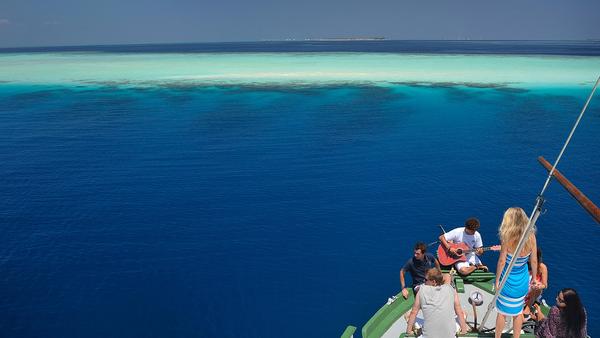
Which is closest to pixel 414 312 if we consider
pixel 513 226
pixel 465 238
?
pixel 513 226

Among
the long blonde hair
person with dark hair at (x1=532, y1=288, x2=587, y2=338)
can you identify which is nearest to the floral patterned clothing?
person with dark hair at (x1=532, y1=288, x2=587, y2=338)

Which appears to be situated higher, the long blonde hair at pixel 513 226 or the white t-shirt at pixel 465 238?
the long blonde hair at pixel 513 226

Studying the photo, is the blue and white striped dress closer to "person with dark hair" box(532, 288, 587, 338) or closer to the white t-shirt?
"person with dark hair" box(532, 288, 587, 338)

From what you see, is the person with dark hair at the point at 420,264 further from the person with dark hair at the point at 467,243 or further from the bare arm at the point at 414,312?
the bare arm at the point at 414,312

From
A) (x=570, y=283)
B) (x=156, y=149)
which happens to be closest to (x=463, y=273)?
(x=570, y=283)

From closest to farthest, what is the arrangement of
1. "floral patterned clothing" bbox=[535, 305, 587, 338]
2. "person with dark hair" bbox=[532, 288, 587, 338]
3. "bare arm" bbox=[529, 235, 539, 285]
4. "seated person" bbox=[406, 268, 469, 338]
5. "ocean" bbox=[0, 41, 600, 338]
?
"seated person" bbox=[406, 268, 469, 338] → "person with dark hair" bbox=[532, 288, 587, 338] → "floral patterned clothing" bbox=[535, 305, 587, 338] → "bare arm" bbox=[529, 235, 539, 285] → "ocean" bbox=[0, 41, 600, 338]

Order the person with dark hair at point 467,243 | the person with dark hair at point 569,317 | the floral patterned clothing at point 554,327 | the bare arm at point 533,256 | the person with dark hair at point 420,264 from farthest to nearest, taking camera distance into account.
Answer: the person with dark hair at point 467,243 < the person with dark hair at point 420,264 < the bare arm at point 533,256 < the floral patterned clothing at point 554,327 < the person with dark hair at point 569,317

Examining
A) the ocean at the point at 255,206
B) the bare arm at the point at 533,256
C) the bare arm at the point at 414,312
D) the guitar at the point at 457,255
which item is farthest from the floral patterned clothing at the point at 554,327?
the ocean at the point at 255,206
